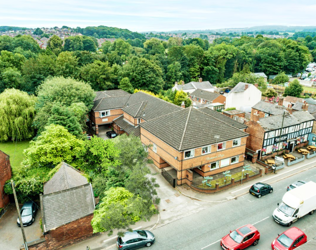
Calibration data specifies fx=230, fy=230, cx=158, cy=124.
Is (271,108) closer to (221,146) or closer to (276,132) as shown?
(276,132)

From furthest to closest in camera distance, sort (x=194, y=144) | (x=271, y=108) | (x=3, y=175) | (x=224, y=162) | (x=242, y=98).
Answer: (x=242, y=98) → (x=271, y=108) → (x=224, y=162) → (x=194, y=144) → (x=3, y=175)

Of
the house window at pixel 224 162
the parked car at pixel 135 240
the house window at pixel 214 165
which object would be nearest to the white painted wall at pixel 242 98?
the house window at pixel 224 162

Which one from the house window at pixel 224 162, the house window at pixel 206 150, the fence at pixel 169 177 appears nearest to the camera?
the fence at pixel 169 177

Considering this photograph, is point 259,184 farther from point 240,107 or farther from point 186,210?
point 240,107

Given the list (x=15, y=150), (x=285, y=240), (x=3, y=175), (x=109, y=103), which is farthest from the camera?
(x=109, y=103)

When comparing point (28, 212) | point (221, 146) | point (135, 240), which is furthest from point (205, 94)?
point (28, 212)

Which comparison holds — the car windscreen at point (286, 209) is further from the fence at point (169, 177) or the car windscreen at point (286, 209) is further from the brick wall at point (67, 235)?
the brick wall at point (67, 235)
